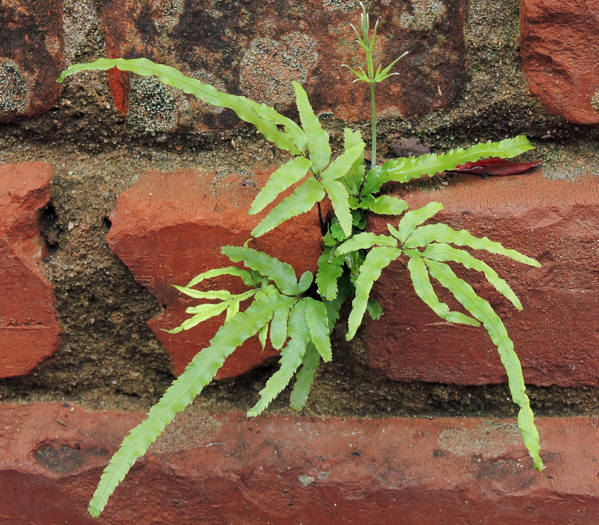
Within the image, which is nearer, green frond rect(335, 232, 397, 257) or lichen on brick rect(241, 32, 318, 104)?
green frond rect(335, 232, 397, 257)

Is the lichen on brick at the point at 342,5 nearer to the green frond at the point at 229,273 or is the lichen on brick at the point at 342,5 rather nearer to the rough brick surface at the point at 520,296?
the rough brick surface at the point at 520,296

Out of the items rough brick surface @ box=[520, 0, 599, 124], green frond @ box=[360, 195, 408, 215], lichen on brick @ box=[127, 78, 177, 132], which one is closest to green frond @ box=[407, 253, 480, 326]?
green frond @ box=[360, 195, 408, 215]

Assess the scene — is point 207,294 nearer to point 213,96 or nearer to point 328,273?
point 328,273

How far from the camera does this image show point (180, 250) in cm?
104

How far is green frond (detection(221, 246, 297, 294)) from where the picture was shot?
979 mm


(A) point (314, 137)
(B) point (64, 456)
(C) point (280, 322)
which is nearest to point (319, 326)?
(C) point (280, 322)

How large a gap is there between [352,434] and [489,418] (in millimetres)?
231

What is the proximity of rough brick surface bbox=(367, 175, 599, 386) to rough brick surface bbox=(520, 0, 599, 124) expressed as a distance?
117 mm

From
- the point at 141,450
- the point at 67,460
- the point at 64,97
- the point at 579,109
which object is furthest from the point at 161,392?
the point at 579,109

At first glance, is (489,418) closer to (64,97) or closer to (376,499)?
(376,499)

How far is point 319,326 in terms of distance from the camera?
3.06 ft

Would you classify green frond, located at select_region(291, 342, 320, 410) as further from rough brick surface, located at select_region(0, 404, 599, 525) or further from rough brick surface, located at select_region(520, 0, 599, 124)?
rough brick surface, located at select_region(520, 0, 599, 124)

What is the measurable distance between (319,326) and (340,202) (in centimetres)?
18

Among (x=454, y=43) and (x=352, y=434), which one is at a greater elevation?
(x=454, y=43)
